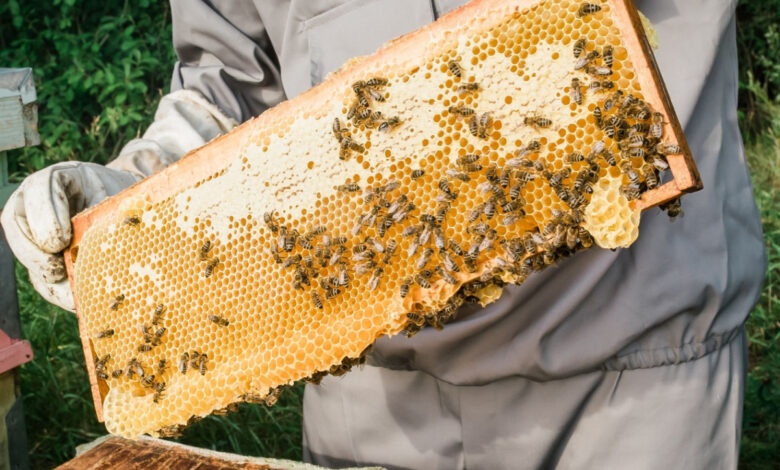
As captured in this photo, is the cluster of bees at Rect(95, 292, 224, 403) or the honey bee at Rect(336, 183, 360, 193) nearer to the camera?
the honey bee at Rect(336, 183, 360, 193)

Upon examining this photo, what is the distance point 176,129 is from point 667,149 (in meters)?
1.65

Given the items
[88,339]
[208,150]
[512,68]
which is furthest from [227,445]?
[512,68]

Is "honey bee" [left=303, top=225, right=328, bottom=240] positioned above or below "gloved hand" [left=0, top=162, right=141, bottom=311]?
below

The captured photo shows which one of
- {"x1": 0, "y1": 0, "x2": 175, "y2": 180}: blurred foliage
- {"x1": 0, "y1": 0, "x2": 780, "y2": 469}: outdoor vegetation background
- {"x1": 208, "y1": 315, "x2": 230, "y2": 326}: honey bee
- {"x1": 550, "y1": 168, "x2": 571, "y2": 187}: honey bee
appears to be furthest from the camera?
{"x1": 0, "y1": 0, "x2": 175, "y2": 180}: blurred foliage

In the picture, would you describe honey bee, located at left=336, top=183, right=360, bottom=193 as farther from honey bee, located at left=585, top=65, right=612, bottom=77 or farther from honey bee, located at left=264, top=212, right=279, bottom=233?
honey bee, located at left=585, top=65, right=612, bottom=77

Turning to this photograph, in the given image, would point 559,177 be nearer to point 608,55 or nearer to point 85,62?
point 608,55

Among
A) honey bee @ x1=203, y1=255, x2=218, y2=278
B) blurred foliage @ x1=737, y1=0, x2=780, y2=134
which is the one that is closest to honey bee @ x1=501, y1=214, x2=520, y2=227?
honey bee @ x1=203, y1=255, x2=218, y2=278

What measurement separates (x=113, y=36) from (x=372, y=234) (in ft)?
22.4

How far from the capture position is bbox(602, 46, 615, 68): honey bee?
147 cm

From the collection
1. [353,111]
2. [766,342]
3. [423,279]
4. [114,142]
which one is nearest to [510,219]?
[423,279]

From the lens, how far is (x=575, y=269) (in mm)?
1948

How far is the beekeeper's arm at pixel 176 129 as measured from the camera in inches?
82.0

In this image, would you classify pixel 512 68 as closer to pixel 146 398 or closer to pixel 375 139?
pixel 375 139

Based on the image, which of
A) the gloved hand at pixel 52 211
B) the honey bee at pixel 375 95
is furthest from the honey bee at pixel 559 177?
the gloved hand at pixel 52 211
